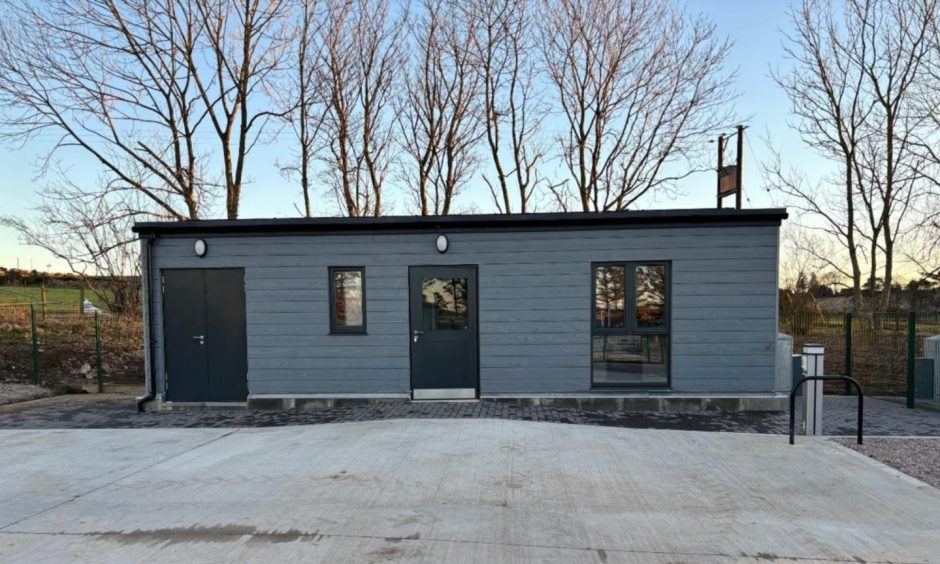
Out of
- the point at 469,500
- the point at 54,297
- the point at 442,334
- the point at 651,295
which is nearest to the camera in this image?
the point at 469,500

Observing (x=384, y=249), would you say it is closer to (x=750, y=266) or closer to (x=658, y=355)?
(x=658, y=355)

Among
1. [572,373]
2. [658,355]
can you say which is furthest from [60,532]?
[658,355]

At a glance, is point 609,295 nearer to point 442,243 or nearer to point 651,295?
point 651,295

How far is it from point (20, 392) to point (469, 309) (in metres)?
9.28

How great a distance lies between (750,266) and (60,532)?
829cm

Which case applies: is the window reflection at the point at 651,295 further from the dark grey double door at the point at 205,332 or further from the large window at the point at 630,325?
the dark grey double door at the point at 205,332

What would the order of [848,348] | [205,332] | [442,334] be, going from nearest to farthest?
[442,334]
[205,332]
[848,348]

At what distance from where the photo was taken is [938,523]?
375 centimetres

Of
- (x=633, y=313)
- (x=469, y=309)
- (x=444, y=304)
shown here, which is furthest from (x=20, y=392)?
(x=633, y=313)

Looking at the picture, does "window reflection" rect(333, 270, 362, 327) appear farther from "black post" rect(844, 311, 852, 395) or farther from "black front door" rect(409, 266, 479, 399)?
"black post" rect(844, 311, 852, 395)

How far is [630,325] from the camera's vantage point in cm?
787

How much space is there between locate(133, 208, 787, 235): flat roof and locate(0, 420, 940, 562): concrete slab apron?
3076mm

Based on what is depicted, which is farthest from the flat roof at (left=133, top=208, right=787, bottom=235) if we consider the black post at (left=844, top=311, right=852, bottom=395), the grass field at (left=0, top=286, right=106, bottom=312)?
the grass field at (left=0, top=286, right=106, bottom=312)

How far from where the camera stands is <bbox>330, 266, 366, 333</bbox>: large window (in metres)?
8.18
